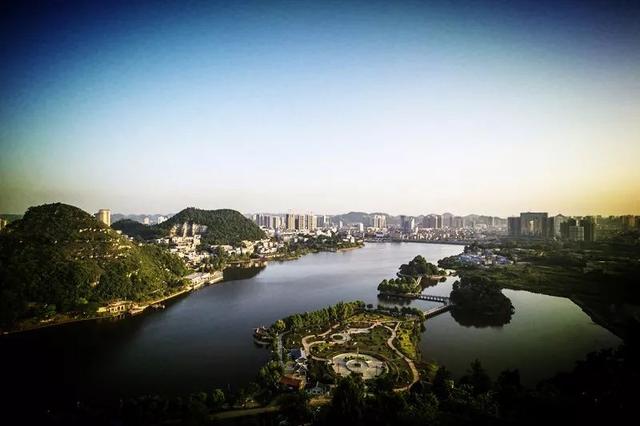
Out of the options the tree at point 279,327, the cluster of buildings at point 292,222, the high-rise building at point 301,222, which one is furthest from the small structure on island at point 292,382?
the high-rise building at point 301,222

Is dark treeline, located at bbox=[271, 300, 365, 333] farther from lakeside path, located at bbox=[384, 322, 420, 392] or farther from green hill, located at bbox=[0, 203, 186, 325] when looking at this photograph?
green hill, located at bbox=[0, 203, 186, 325]

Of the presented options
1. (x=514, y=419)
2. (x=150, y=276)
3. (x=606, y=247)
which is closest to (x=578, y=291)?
(x=606, y=247)

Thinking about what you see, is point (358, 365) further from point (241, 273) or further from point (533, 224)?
point (533, 224)

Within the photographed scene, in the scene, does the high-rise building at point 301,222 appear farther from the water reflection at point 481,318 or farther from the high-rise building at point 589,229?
the water reflection at point 481,318

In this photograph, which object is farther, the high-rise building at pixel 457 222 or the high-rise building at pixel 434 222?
the high-rise building at pixel 457 222

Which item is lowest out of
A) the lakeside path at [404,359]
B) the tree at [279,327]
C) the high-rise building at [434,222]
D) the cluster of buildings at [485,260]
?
the lakeside path at [404,359]

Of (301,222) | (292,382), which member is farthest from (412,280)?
(301,222)
